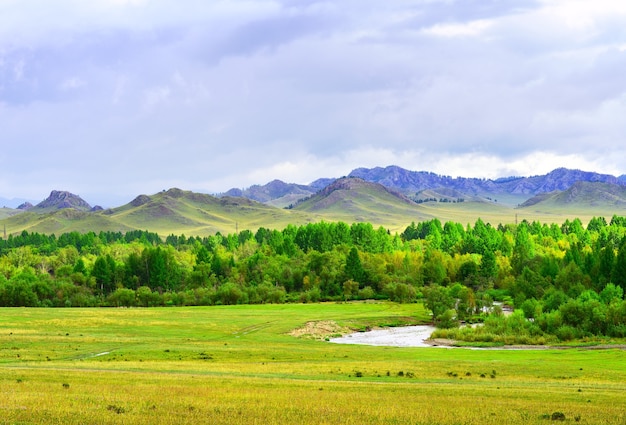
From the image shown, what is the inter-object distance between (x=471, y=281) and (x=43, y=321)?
12225 cm

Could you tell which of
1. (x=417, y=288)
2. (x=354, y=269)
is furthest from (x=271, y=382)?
(x=417, y=288)

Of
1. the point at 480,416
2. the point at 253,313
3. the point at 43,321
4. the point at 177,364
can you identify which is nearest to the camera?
the point at 480,416

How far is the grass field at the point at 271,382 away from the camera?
3114cm

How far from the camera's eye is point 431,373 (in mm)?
56156

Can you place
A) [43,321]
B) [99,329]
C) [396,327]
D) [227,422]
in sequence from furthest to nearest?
1. [396,327]
2. [43,321]
3. [99,329]
4. [227,422]

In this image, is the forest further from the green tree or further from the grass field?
the grass field

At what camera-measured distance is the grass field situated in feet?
102

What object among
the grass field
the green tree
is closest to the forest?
the green tree

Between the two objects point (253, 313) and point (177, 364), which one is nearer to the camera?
point (177, 364)

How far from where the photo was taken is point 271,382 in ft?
149

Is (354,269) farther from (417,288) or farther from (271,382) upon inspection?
(271,382)

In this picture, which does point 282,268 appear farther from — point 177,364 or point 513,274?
point 177,364

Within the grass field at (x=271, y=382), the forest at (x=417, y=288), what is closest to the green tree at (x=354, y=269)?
the forest at (x=417, y=288)

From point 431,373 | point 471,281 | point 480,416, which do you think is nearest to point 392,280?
point 471,281
